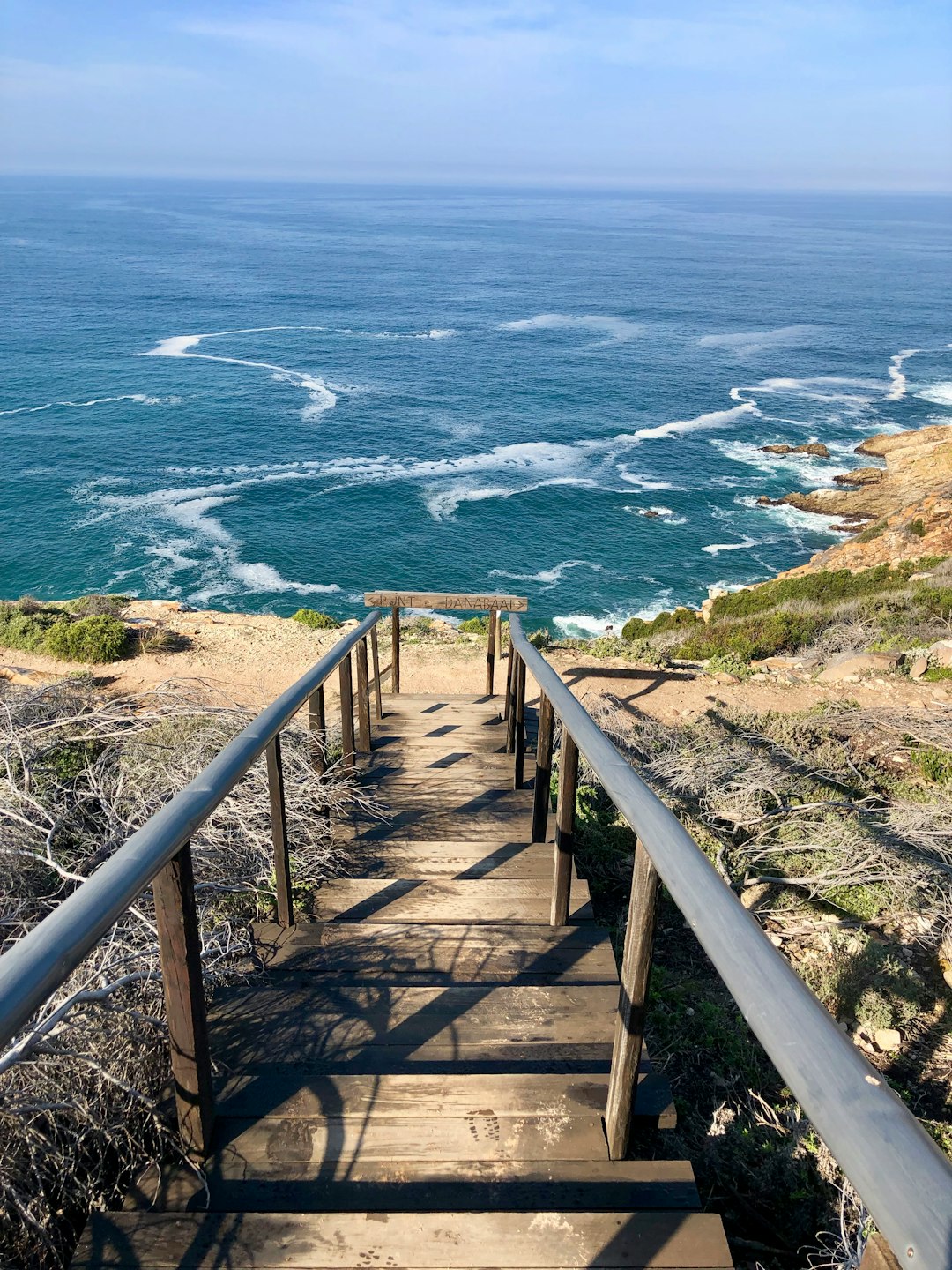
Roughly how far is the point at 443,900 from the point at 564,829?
725 millimetres

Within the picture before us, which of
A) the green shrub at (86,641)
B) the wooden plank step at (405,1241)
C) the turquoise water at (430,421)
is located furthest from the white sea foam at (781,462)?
the wooden plank step at (405,1241)

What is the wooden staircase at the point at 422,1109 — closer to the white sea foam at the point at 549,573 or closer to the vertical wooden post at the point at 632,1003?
the vertical wooden post at the point at 632,1003

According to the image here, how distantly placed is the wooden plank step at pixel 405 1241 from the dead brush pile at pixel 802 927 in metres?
0.56

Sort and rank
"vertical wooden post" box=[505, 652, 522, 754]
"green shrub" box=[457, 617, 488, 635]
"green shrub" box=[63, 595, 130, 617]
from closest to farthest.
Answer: "vertical wooden post" box=[505, 652, 522, 754] < "green shrub" box=[63, 595, 130, 617] < "green shrub" box=[457, 617, 488, 635]

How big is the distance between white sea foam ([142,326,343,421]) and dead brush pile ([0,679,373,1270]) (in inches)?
1487

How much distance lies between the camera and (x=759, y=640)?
14.7 metres

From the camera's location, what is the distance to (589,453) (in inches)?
1475

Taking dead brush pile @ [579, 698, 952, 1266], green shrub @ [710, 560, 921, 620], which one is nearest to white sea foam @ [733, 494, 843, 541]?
green shrub @ [710, 560, 921, 620]

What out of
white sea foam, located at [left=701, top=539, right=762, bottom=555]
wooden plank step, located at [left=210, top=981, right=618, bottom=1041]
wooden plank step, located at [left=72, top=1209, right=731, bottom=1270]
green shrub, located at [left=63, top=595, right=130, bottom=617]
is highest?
wooden plank step, located at [left=72, top=1209, right=731, bottom=1270]

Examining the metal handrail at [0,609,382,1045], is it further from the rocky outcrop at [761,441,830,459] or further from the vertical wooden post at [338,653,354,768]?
the rocky outcrop at [761,441,830,459]

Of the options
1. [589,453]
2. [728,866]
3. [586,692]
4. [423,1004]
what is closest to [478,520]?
[589,453]

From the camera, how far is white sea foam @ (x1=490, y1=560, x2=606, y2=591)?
27125 millimetres

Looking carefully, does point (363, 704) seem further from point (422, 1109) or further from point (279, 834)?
point (422, 1109)

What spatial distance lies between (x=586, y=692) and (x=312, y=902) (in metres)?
8.68
